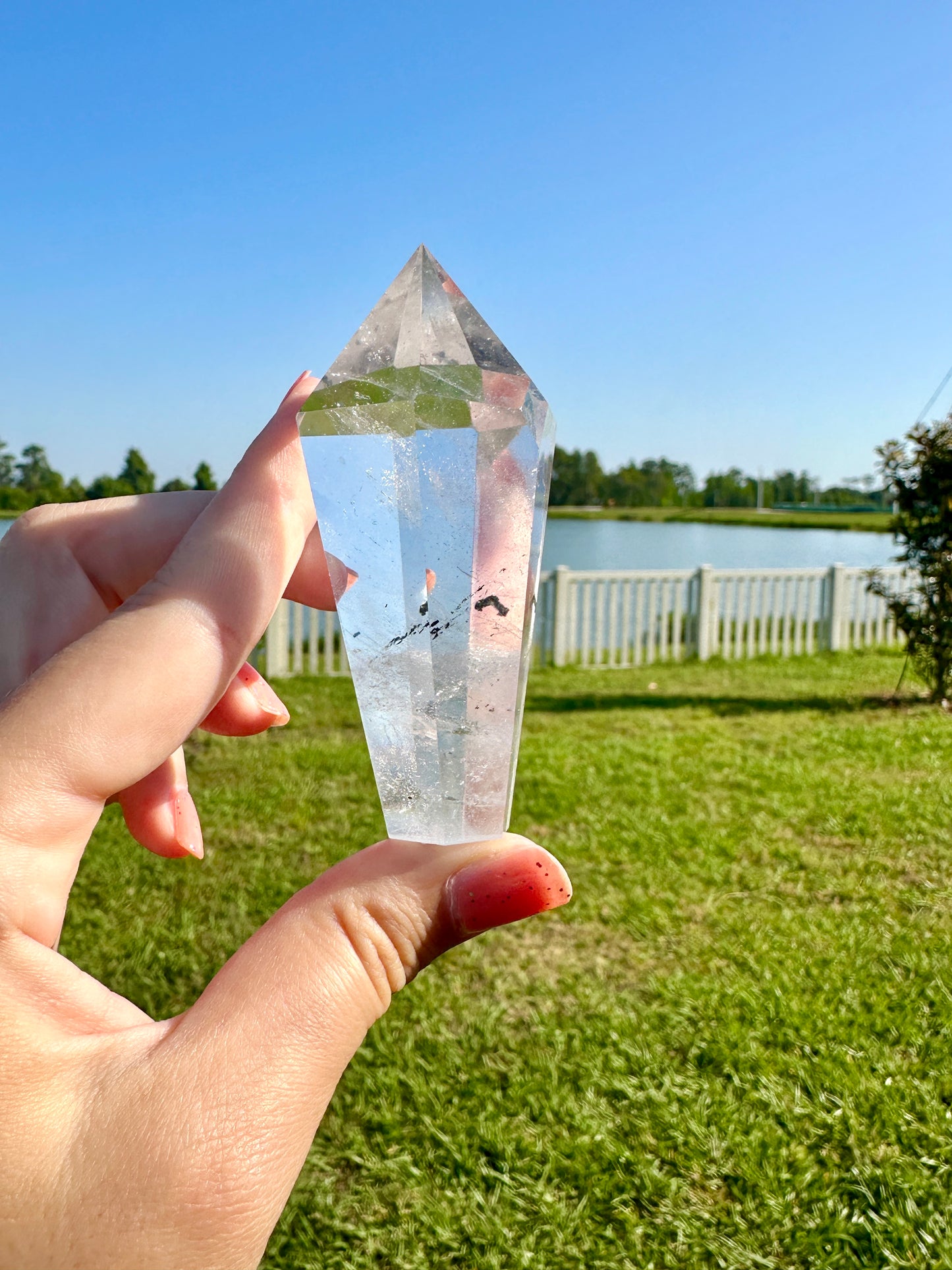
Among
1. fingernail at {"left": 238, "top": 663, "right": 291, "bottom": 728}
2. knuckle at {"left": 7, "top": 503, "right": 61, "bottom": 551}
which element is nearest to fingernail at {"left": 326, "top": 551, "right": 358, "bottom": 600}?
fingernail at {"left": 238, "top": 663, "right": 291, "bottom": 728}

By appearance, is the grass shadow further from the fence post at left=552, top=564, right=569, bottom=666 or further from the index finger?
the index finger

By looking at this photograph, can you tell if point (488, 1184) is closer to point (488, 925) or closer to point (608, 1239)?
point (608, 1239)

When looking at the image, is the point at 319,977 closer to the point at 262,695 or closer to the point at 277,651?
the point at 262,695

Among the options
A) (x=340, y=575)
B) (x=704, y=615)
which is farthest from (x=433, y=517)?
(x=704, y=615)

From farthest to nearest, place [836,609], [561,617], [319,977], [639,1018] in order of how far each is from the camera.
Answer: [836,609]
[561,617]
[639,1018]
[319,977]

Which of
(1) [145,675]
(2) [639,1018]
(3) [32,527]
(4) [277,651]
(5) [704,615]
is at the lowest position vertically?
(2) [639,1018]

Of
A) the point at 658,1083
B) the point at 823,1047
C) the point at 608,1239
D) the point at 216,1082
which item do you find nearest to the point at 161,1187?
the point at 216,1082

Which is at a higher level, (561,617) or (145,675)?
(145,675)
